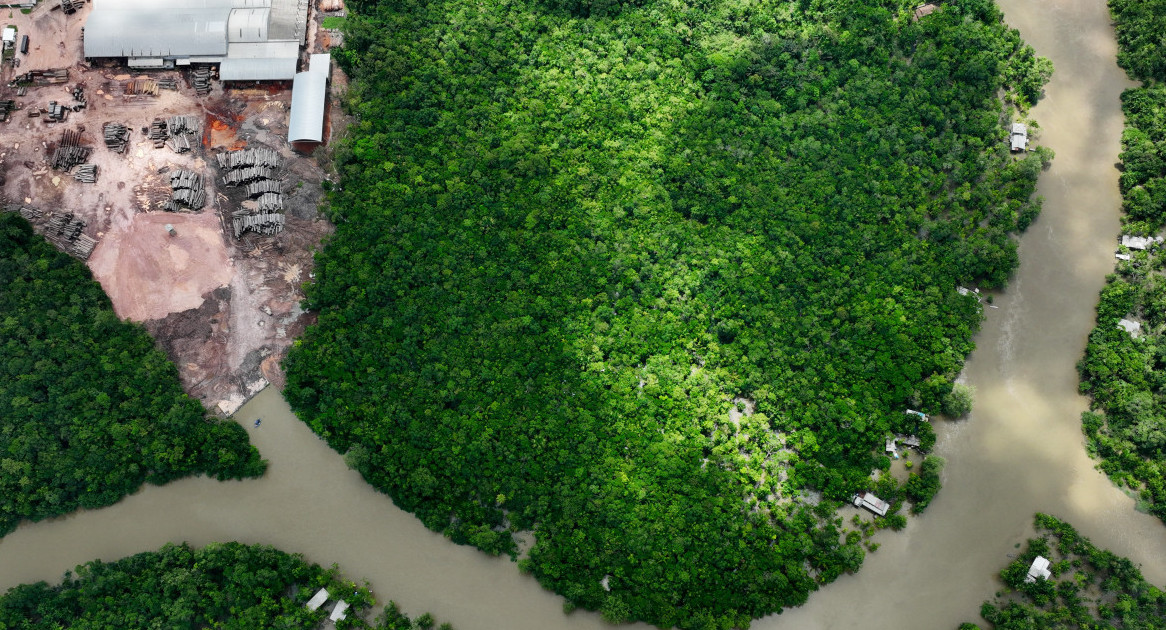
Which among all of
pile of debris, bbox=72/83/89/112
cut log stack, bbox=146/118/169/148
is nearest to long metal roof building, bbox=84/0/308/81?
pile of debris, bbox=72/83/89/112

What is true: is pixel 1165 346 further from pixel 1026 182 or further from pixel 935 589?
pixel 935 589

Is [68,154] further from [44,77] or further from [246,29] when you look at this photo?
[246,29]

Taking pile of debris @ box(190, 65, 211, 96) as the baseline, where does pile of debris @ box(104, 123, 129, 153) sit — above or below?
below

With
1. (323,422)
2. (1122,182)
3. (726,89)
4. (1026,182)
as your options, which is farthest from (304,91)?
(1122,182)

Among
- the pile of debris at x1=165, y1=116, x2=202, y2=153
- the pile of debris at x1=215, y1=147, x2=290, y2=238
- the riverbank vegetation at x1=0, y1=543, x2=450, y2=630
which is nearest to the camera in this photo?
the riverbank vegetation at x1=0, y1=543, x2=450, y2=630

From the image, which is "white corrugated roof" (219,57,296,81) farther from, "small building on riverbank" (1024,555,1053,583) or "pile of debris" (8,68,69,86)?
"small building on riverbank" (1024,555,1053,583)

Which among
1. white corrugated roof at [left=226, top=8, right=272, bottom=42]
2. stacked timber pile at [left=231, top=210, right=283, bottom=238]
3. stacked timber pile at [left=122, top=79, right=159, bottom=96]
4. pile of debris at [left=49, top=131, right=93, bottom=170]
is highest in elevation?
white corrugated roof at [left=226, top=8, right=272, bottom=42]

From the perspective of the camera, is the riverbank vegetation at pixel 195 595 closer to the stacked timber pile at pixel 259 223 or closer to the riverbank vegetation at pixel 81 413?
the riverbank vegetation at pixel 81 413
